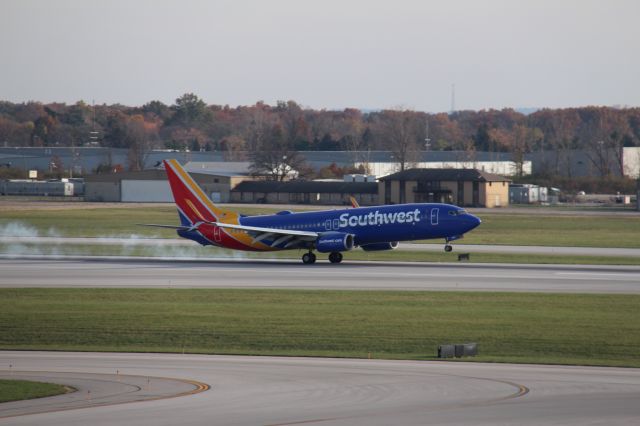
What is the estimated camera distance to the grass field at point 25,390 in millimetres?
27531

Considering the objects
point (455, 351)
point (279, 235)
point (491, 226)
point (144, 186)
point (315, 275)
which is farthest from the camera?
point (144, 186)

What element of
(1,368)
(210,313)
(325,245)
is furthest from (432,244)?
(1,368)

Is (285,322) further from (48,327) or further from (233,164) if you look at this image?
(233,164)

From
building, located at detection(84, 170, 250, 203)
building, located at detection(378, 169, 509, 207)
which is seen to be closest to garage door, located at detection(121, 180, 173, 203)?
building, located at detection(84, 170, 250, 203)

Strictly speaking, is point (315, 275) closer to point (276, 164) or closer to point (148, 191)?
point (148, 191)

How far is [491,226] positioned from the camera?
→ 109 metres

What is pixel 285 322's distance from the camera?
42656mm

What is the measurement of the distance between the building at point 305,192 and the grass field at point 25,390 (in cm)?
12563

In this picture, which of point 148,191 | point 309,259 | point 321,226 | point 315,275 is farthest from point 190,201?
point 148,191

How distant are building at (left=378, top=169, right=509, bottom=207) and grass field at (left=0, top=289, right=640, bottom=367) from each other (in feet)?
327

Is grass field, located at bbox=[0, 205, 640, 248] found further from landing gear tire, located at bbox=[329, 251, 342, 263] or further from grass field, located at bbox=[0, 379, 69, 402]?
grass field, located at bbox=[0, 379, 69, 402]

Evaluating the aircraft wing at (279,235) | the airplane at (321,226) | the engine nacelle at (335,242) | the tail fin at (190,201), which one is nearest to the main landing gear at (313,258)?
the airplane at (321,226)

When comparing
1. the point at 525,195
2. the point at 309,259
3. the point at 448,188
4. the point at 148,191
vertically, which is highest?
the point at 448,188

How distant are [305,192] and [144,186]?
26.2 meters
